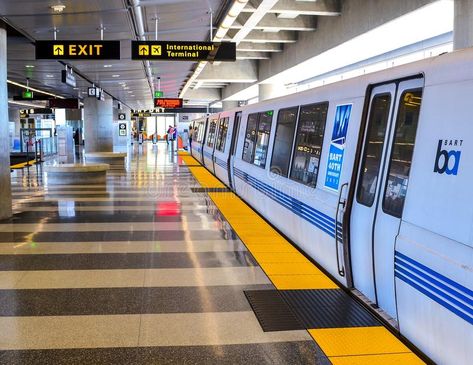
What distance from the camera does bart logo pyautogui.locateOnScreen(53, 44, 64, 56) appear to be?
405 inches

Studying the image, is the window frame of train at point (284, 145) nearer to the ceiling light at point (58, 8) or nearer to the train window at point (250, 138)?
the train window at point (250, 138)

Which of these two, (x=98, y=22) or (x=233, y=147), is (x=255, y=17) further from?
(x=98, y=22)

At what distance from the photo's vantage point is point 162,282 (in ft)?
18.1

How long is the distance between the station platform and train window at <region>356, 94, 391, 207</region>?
107 centimetres

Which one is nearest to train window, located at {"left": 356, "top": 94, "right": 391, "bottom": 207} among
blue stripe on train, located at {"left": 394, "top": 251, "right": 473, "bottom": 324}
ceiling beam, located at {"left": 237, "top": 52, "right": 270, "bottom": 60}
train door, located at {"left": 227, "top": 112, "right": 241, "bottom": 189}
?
blue stripe on train, located at {"left": 394, "top": 251, "right": 473, "bottom": 324}

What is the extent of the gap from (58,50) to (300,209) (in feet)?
21.6

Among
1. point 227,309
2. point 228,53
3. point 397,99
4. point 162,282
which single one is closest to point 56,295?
point 162,282

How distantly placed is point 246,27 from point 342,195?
28.8 feet

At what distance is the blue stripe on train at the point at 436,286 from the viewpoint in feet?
10.3

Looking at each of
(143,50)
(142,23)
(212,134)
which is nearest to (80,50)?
(143,50)

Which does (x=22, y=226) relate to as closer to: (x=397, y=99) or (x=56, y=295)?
(x=56, y=295)

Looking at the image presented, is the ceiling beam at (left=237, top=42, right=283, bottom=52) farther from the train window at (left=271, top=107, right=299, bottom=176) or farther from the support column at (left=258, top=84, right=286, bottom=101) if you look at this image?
the train window at (left=271, top=107, right=299, bottom=176)

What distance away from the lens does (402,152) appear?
418cm

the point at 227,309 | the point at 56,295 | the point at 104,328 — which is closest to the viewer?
the point at 104,328
